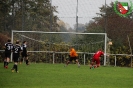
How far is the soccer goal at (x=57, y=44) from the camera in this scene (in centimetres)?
3922

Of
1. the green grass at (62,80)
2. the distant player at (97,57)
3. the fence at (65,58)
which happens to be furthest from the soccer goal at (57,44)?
the green grass at (62,80)

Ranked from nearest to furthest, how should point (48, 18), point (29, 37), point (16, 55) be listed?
point (16, 55)
point (29, 37)
point (48, 18)

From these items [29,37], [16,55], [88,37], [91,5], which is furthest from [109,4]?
[16,55]

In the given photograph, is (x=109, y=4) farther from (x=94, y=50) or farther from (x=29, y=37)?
(x=29, y=37)

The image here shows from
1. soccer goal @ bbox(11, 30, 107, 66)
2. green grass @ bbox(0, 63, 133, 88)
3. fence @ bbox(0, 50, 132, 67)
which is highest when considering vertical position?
soccer goal @ bbox(11, 30, 107, 66)

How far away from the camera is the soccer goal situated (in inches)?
1544

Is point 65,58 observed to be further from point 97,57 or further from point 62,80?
point 62,80

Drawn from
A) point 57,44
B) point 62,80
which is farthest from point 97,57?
point 62,80

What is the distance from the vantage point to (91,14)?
42781 mm

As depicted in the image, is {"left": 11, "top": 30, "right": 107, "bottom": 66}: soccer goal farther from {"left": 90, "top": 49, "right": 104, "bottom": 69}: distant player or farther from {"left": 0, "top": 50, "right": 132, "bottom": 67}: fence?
{"left": 90, "top": 49, "right": 104, "bottom": 69}: distant player

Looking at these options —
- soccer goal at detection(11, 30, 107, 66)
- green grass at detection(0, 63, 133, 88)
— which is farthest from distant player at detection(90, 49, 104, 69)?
soccer goal at detection(11, 30, 107, 66)

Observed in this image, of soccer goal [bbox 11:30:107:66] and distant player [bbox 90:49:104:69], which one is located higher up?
soccer goal [bbox 11:30:107:66]

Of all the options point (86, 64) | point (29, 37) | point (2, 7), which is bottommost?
point (86, 64)

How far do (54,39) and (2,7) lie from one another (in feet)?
21.3
